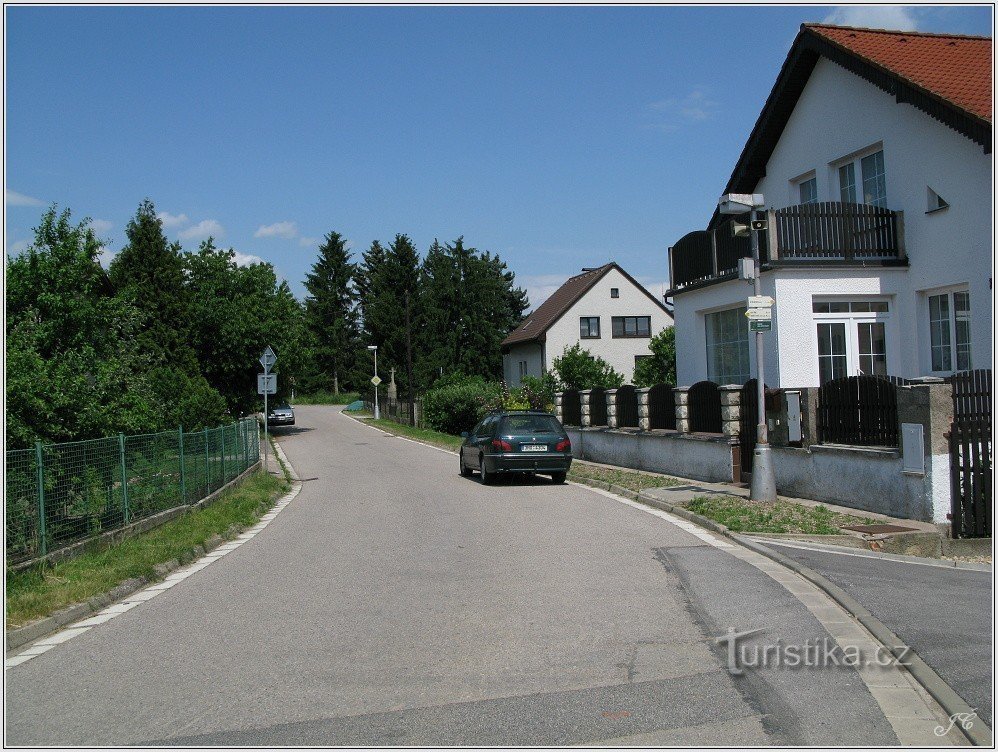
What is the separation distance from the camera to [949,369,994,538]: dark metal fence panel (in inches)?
445

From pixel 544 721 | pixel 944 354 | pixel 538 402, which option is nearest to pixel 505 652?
pixel 544 721

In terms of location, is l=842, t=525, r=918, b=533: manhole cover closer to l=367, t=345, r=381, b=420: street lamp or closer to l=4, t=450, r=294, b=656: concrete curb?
l=4, t=450, r=294, b=656: concrete curb

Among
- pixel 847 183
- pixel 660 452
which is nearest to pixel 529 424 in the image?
pixel 660 452

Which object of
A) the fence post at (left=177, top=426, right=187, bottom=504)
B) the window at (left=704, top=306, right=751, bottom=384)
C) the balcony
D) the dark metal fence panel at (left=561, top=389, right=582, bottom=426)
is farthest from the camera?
the dark metal fence panel at (left=561, top=389, right=582, bottom=426)

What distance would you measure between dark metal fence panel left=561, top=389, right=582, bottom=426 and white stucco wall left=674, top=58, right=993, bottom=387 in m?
7.93

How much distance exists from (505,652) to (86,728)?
2568 millimetres

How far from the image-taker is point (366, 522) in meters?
14.3

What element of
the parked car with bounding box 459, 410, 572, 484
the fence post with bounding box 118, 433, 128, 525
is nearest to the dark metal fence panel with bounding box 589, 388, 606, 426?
the parked car with bounding box 459, 410, 572, 484

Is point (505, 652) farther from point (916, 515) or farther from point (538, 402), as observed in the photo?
point (538, 402)

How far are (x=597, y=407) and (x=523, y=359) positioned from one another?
1298 inches

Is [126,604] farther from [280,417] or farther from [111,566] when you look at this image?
[280,417]

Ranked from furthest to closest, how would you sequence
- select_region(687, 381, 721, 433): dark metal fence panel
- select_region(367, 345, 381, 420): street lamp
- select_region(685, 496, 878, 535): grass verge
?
1. select_region(367, 345, 381, 420): street lamp
2. select_region(687, 381, 721, 433): dark metal fence panel
3. select_region(685, 496, 878, 535): grass verge

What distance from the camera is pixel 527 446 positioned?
1936 centimetres

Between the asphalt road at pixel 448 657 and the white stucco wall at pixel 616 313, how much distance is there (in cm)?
4350
